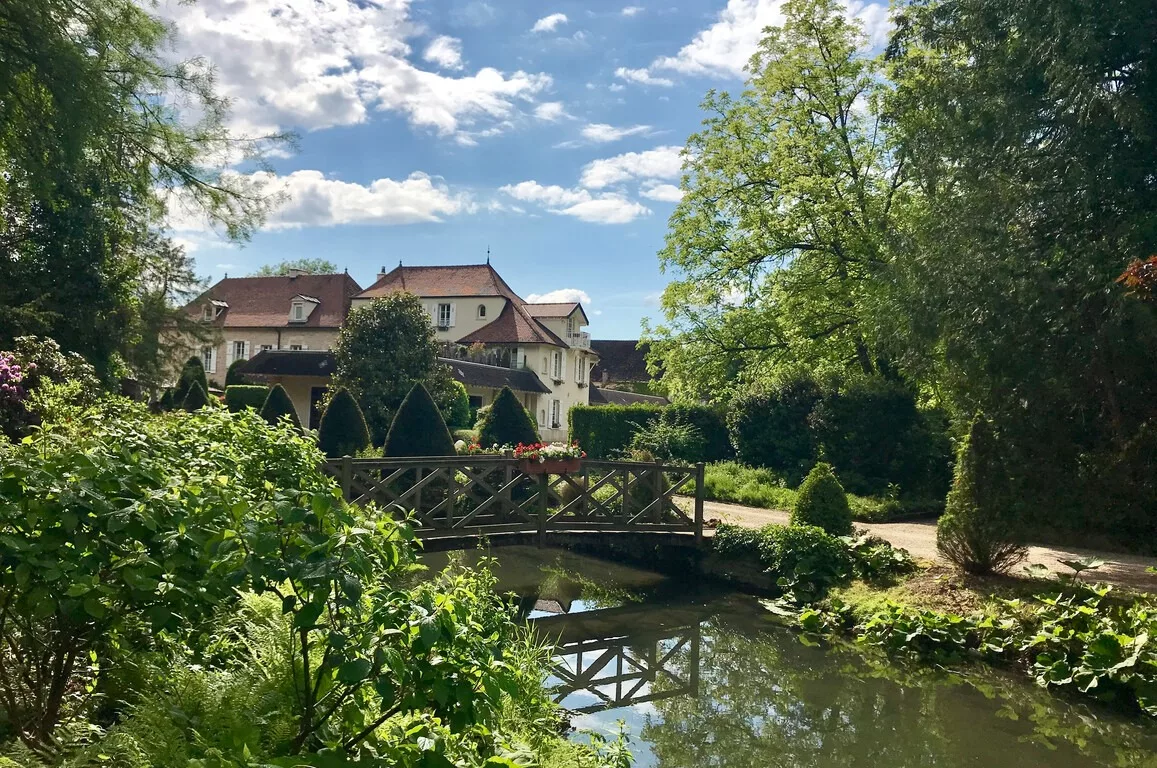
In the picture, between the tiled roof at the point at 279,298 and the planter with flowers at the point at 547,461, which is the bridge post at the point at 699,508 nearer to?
the planter with flowers at the point at 547,461

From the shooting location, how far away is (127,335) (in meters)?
22.9

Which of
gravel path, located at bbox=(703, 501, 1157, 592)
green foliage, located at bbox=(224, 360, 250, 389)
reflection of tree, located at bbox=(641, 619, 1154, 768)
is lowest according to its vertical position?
reflection of tree, located at bbox=(641, 619, 1154, 768)

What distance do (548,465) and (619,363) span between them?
47.8 meters

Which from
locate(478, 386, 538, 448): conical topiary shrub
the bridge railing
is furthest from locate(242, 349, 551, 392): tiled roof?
the bridge railing

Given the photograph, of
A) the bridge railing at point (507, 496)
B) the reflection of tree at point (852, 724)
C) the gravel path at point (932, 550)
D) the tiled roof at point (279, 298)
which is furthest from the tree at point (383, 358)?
the tiled roof at point (279, 298)

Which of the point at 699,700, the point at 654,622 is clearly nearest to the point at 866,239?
the point at 654,622

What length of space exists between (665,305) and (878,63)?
8719 mm

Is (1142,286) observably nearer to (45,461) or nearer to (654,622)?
(654,622)

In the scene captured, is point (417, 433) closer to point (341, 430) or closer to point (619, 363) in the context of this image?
point (341, 430)

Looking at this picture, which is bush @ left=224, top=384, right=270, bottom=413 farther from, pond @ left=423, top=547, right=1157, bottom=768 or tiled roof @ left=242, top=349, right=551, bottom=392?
pond @ left=423, top=547, right=1157, bottom=768

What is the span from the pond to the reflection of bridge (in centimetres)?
2

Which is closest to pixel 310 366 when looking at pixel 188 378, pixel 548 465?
Answer: pixel 188 378

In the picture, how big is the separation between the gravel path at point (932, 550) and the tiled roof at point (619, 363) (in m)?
39.9

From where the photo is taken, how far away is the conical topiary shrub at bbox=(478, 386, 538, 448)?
20141 millimetres
